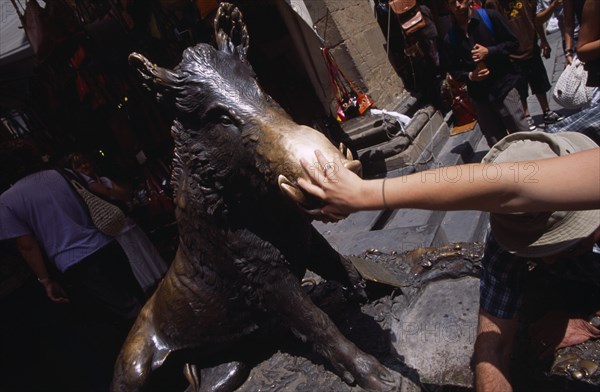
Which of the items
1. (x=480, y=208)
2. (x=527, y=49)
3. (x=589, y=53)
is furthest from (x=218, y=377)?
(x=527, y=49)

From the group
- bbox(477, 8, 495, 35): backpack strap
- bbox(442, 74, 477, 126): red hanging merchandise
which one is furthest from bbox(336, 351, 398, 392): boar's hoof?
bbox(442, 74, 477, 126): red hanging merchandise

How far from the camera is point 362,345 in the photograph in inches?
85.4

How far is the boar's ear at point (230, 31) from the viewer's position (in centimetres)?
176

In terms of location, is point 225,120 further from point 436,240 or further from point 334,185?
point 436,240

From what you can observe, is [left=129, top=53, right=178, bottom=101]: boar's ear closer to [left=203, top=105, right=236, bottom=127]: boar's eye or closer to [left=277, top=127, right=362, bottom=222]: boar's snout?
[left=203, top=105, right=236, bottom=127]: boar's eye

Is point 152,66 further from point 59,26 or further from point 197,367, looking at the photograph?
point 59,26

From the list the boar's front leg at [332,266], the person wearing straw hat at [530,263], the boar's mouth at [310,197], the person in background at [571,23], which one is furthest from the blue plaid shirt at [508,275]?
the person in background at [571,23]

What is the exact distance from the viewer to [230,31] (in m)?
1.79

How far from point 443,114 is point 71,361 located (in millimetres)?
6215

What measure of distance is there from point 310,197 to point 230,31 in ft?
3.12

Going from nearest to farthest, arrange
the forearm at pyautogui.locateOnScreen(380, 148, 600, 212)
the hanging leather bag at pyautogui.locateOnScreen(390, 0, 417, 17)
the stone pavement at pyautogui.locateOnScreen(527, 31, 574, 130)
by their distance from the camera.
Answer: the forearm at pyautogui.locateOnScreen(380, 148, 600, 212) < the stone pavement at pyautogui.locateOnScreen(527, 31, 574, 130) < the hanging leather bag at pyautogui.locateOnScreen(390, 0, 417, 17)

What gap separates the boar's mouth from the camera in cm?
128

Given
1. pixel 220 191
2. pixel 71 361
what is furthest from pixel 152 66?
pixel 71 361

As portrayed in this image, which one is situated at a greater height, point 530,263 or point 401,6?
point 401,6
